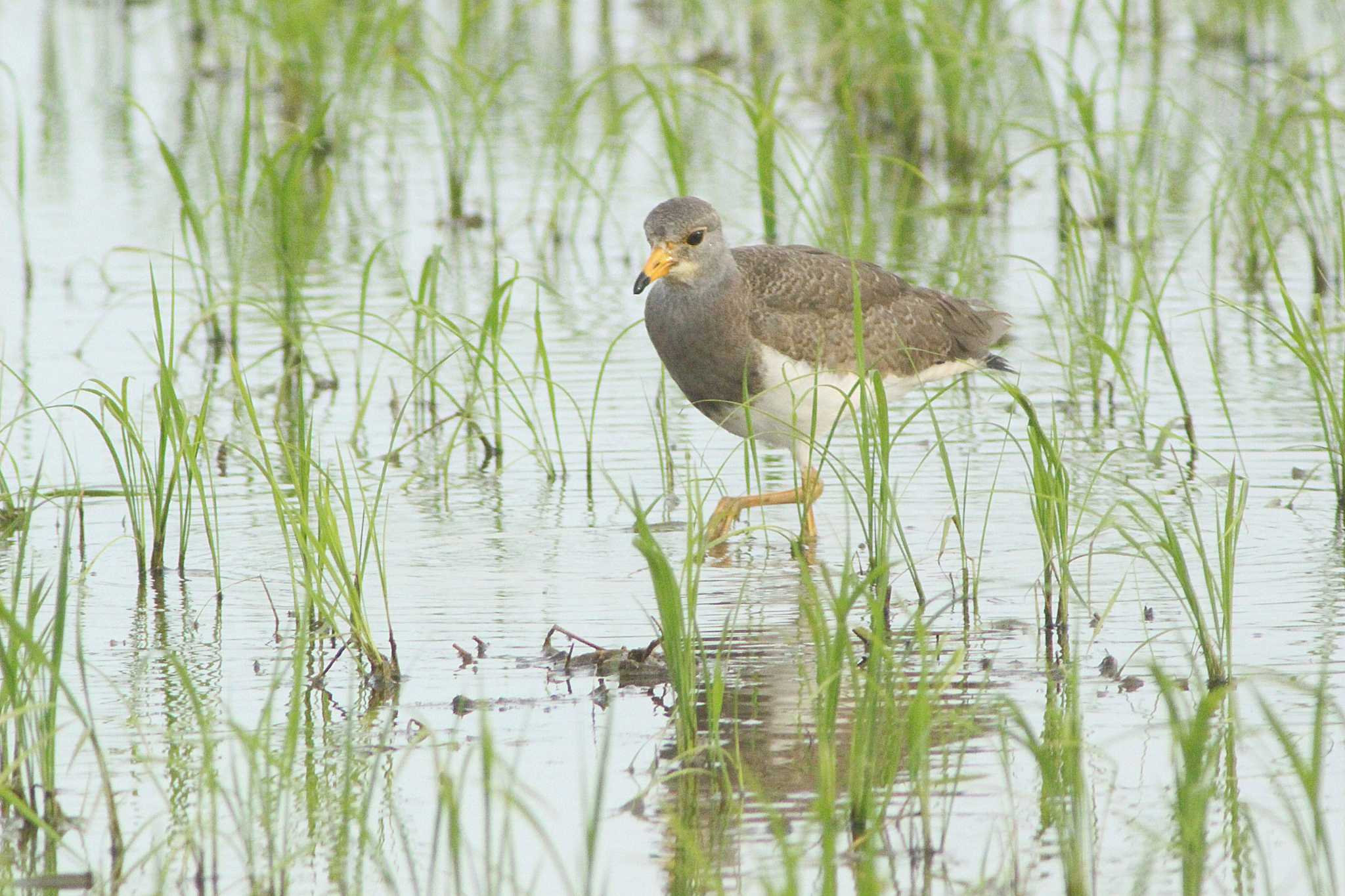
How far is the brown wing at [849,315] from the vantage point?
7148 millimetres

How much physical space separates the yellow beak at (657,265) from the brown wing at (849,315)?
330mm

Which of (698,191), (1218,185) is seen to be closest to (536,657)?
(1218,185)

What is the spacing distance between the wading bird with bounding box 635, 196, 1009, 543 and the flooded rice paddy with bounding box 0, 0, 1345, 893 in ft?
0.75

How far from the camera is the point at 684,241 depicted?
280 inches

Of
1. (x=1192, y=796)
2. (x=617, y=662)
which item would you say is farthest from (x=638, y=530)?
(x=1192, y=796)

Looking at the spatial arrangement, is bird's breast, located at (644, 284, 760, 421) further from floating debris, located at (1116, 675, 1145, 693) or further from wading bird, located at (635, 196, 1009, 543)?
floating debris, located at (1116, 675, 1145, 693)

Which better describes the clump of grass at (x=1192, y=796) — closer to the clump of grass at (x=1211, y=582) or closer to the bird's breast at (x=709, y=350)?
the clump of grass at (x=1211, y=582)

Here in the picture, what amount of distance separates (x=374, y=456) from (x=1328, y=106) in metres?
4.06

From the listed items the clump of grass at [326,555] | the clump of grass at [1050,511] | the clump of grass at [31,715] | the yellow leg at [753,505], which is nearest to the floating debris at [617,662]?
the clump of grass at [326,555]

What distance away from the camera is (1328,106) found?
8.33 meters

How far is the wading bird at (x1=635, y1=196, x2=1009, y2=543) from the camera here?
7008 millimetres

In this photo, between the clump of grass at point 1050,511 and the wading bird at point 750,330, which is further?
the wading bird at point 750,330

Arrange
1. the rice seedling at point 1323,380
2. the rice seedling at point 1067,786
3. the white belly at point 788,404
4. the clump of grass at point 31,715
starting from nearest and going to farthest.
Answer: the rice seedling at point 1067,786 < the clump of grass at point 31,715 < the rice seedling at point 1323,380 < the white belly at point 788,404

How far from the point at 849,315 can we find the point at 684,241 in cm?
69
